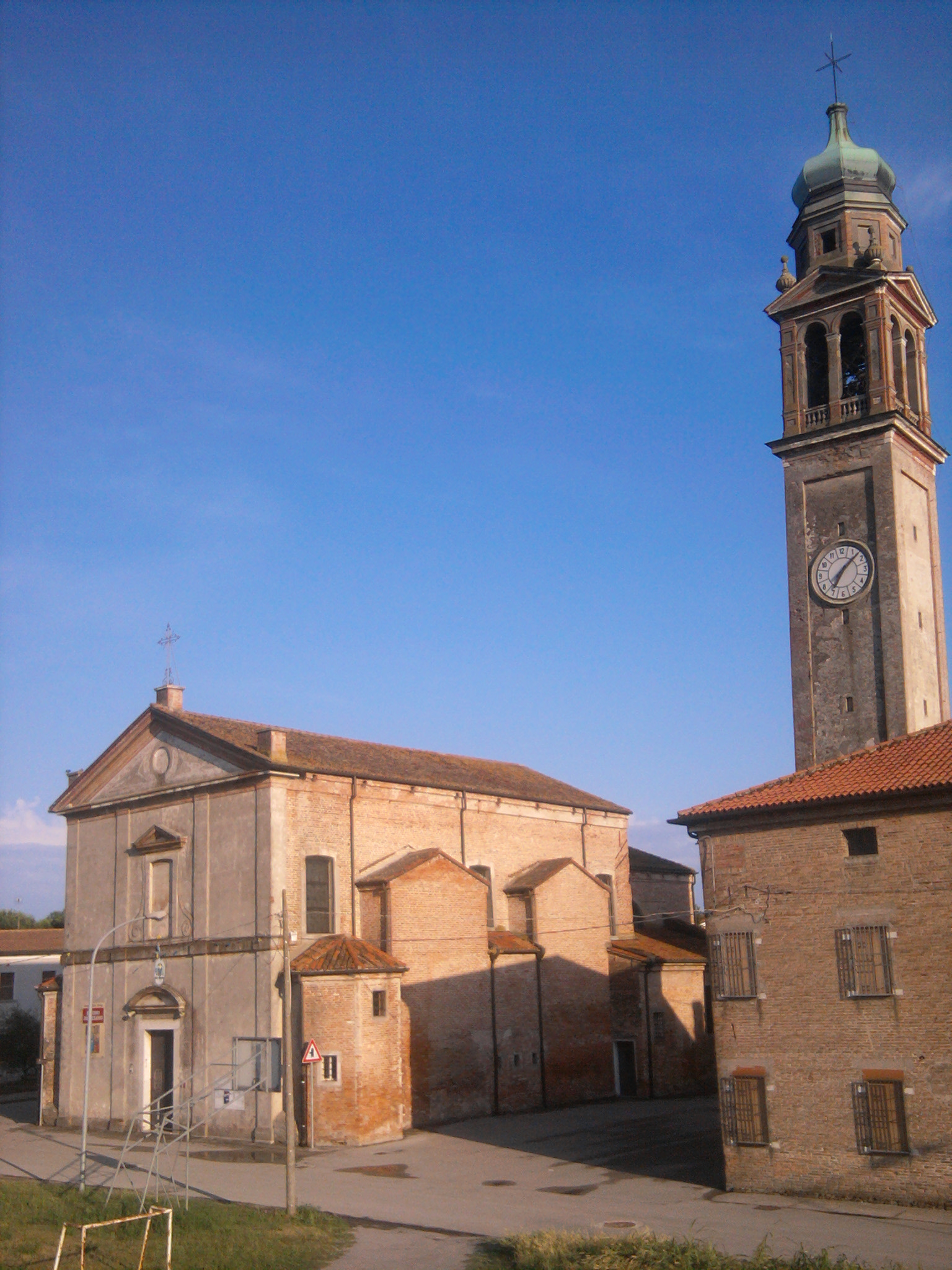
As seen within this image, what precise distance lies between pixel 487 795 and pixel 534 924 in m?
4.39

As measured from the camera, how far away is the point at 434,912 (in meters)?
34.2

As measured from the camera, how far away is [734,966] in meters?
22.8

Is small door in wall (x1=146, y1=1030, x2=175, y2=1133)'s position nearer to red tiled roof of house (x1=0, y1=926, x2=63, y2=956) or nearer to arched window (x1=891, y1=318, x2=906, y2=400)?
red tiled roof of house (x1=0, y1=926, x2=63, y2=956)

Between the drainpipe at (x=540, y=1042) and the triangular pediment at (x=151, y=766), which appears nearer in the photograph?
the triangular pediment at (x=151, y=766)

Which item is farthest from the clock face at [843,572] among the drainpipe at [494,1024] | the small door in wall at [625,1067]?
the small door in wall at [625,1067]

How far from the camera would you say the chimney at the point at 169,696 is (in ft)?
120

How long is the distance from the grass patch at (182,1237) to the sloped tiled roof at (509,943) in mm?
14548

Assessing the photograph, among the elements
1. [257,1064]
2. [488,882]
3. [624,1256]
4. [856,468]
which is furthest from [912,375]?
[624,1256]

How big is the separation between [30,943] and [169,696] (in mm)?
25621

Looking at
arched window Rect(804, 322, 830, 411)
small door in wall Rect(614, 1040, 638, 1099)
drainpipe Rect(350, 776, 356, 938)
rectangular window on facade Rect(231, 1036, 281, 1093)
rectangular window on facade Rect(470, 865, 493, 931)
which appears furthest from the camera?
small door in wall Rect(614, 1040, 638, 1099)

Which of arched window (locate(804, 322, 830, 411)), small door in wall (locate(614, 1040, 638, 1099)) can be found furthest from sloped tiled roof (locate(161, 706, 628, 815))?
arched window (locate(804, 322, 830, 411))

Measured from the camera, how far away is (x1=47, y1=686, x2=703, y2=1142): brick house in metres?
31.2

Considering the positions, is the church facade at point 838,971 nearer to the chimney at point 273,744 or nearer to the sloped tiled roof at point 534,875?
the chimney at point 273,744

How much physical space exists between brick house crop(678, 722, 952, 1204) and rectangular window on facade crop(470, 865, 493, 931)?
52.0 ft
